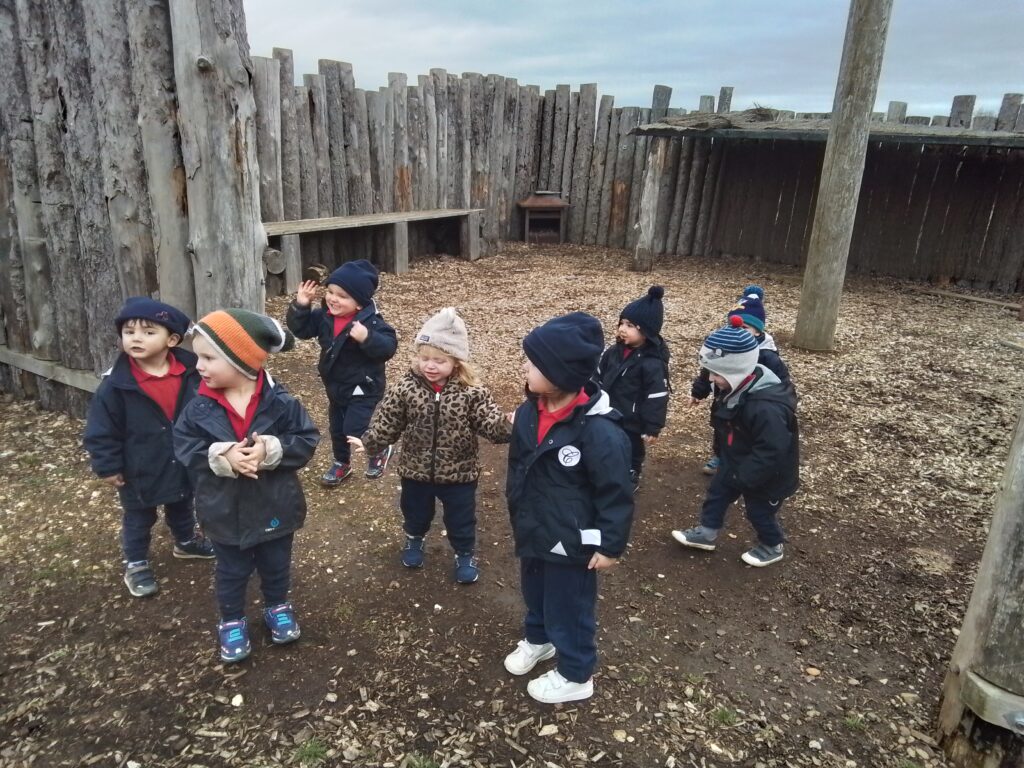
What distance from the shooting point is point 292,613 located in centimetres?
319

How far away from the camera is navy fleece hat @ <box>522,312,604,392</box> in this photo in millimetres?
2545

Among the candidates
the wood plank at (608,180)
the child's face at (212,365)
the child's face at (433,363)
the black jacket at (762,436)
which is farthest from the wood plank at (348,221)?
the black jacket at (762,436)

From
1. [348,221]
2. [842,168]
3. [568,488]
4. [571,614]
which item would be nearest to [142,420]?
[568,488]

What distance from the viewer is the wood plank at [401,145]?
11227mm

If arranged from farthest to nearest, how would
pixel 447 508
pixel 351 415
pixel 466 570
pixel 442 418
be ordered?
pixel 351 415 → pixel 466 570 → pixel 447 508 → pixel 442 418

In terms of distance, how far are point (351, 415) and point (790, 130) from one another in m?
9.02

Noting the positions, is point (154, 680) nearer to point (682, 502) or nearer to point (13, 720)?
point (13, 720)

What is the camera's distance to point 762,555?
155 inches

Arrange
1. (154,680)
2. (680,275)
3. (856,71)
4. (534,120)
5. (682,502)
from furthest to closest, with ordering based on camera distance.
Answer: (534,120) → (680,275) → (856,71) → (682,502) → (154,680)

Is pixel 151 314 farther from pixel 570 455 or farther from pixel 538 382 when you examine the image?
pixel 570 455

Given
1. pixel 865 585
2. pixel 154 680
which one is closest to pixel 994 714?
pixel 865 585

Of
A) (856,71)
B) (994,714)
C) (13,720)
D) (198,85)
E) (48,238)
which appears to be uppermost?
(856,71)

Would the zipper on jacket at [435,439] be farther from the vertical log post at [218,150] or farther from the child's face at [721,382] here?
the vertical log post at [218,150]

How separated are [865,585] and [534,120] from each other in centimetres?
1238
